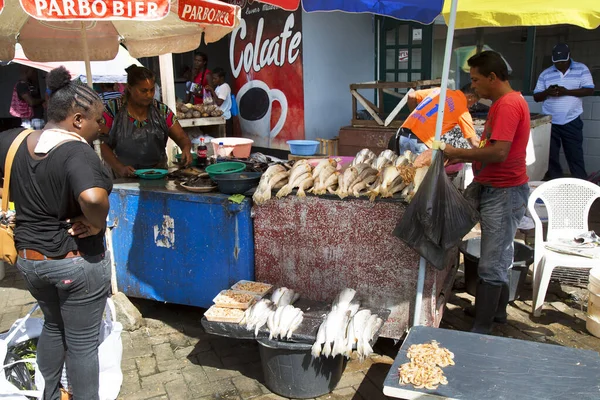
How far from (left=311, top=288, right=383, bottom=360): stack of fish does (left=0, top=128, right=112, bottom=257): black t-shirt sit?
1.45 meters

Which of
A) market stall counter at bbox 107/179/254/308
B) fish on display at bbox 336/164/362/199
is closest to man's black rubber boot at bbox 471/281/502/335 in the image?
fish on display at bbox 336/164/362/199

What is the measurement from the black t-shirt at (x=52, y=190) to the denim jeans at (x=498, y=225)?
262cm

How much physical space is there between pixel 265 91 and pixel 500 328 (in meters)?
6.55

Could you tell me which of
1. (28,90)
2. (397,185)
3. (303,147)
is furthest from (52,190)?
(28,90)

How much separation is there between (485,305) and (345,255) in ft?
3.72

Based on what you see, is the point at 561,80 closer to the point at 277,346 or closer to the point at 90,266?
the point at 277,346

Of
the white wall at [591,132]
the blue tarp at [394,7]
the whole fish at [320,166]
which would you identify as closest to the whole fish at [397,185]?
the whole fish at [320,166]

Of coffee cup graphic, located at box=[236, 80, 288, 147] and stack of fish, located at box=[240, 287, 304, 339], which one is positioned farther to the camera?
coffee cup graphic, located at box=[236, 80, 288, 147]

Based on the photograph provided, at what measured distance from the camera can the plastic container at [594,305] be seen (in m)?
4.07

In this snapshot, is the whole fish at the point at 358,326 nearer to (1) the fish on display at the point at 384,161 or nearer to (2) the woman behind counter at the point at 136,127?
(1) the fish on display at the point at 384,161

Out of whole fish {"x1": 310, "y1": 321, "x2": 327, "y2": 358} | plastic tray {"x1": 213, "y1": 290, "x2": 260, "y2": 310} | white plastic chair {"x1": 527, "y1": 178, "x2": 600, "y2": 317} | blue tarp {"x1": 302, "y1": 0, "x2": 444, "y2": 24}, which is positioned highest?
blue tarp {"x1": 302, "y1": 0, "x2": 444, "y2": 24}

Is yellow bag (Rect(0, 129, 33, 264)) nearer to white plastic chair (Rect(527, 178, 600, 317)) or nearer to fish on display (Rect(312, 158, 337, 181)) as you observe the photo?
fish on display (Rect(312, 158, 337, 181))

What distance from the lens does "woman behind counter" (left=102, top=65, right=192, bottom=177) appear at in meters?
4.66

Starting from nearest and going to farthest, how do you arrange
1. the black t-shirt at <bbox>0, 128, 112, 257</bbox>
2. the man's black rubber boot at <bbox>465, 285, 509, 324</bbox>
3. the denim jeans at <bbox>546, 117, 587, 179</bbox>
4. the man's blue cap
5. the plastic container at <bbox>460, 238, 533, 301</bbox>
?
the black t-shirt at <bbox>0, 128, 112, 257</bbox>, the man's black rubber boot at <bbox>465, 285, 509, 324</bbox>, the plastic container at <bbox>460, 238, 533, 301</bbox>, the man's blue cap, the denim jeans at <bbox>546, 117, 587, 179</bbox>
